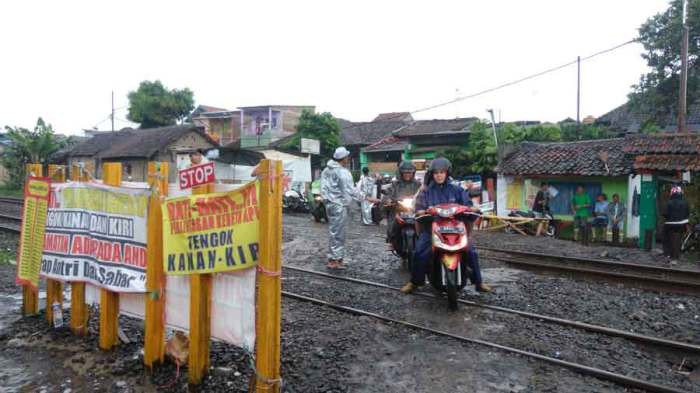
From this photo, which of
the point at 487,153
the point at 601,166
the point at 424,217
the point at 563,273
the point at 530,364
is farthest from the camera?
the point at 487,153

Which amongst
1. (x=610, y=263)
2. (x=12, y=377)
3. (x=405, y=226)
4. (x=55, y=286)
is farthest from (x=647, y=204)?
(x=12, y=377)

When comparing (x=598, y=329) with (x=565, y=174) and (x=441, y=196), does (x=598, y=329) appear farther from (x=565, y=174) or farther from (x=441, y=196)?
(x=565, y=174)

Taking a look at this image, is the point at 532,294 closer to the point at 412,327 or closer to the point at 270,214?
the point at 412,327

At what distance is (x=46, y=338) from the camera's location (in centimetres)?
492

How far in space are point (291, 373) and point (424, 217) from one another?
2.81 meters

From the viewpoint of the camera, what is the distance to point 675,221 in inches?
411

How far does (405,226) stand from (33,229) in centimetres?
477

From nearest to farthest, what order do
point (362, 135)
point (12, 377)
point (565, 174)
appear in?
1. point (12, 377)
2. point (565, 174)
3. point (362, 135)

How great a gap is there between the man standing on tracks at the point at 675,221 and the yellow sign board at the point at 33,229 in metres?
11.2

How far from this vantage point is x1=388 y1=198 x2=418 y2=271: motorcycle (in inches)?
295

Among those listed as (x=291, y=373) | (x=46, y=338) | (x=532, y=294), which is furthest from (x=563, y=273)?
(x=46, y=338)

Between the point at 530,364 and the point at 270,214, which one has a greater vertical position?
the point at 270,214

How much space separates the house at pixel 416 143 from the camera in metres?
27.9

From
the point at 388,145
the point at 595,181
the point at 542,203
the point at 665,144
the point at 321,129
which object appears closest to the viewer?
the point at 665,144
